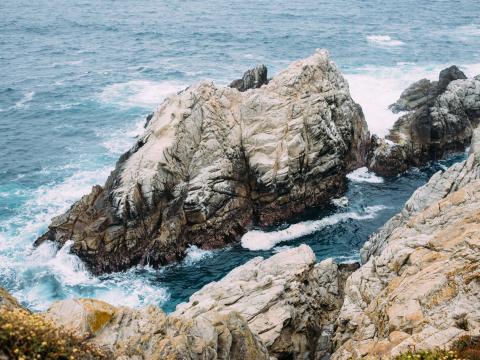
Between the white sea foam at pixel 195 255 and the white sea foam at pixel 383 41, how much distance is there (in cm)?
8063

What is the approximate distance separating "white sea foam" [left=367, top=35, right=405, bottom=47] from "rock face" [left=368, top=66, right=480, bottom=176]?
47487 mm

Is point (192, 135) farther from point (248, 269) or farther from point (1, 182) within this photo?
point (1, 182)

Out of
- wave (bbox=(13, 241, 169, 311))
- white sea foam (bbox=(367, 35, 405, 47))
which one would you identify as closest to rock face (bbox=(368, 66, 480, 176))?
wave (bbox=(13, 241, 169, 311))

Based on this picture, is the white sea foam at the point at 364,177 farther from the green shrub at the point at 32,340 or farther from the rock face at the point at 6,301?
the green shrub at the point at 32,340

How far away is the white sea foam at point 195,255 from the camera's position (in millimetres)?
47728

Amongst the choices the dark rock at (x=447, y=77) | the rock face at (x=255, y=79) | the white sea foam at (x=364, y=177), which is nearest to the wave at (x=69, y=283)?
the white sea foam at (x=364, y=177)

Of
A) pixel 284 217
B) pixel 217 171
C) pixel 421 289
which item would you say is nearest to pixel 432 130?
pixel 284 217

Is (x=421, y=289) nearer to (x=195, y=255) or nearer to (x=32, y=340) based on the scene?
(x=32, y=340)

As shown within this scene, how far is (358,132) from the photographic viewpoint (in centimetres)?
6062

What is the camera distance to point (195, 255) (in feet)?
159

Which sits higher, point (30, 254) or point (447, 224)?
point (447, 224)

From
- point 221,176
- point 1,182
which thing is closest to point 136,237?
point 221,176

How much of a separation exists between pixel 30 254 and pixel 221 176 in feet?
62.6

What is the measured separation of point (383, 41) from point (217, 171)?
79.4m
